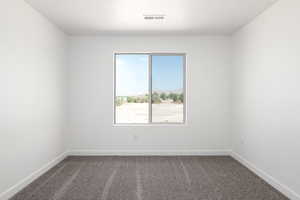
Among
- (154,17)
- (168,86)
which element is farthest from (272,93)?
(168,86)

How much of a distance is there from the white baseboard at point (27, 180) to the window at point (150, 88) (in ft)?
5.06

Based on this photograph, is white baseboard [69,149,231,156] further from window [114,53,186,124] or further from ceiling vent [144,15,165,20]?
ceiling vent [144,15,165,20]

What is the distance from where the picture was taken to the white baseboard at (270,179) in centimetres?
285

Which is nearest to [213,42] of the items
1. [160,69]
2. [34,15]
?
[160,69]

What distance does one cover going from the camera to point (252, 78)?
399 centimetres

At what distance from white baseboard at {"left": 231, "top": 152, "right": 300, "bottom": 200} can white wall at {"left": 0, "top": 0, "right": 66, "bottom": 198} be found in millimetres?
3481

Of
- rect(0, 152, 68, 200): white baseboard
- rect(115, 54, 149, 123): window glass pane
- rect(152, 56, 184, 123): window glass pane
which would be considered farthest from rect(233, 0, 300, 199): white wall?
rect(0, 152, 68, 200): white baseboard

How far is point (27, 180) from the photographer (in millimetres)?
3289

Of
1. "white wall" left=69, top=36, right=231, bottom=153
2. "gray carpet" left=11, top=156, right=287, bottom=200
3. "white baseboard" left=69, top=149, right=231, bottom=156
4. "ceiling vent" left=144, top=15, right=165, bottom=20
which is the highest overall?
"ceiling vent" left=144, top=15, right=165, bottom=20

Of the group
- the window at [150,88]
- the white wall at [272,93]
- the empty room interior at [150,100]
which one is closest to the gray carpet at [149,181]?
the empty room interior at [150,100]

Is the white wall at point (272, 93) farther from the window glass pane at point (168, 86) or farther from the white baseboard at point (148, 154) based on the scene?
the window glass pane at point (168, 86)

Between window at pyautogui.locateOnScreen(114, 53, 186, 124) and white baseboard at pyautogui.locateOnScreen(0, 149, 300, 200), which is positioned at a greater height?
window at pyautogui.locateOnScreen(114, 53, 186, 124)

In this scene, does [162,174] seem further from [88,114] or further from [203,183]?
[88,114]

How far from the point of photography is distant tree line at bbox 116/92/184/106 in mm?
5168
